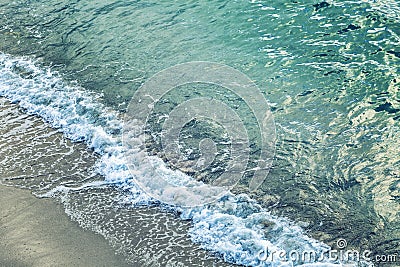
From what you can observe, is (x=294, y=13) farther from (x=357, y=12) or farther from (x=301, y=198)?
(x=301, y=198)

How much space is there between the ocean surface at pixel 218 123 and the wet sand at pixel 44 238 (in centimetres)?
21

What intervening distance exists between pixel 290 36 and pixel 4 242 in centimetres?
769

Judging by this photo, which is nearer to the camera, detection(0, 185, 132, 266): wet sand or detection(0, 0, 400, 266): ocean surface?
detection(0, 185, 132, 266): wet sand

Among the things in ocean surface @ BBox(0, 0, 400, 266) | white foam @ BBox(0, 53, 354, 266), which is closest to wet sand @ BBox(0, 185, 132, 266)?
ocean surface @ BBox(0, 0, 400, 266)

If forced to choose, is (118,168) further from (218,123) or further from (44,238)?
(218,123)

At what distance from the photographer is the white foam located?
7203 millimetres

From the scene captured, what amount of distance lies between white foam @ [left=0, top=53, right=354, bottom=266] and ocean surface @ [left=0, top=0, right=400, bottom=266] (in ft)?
0.08

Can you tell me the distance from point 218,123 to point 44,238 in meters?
3.81

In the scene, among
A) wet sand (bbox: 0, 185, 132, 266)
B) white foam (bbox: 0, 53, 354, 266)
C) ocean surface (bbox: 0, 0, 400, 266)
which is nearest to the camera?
wet sand (bbox: 0, 185, 132, 266)

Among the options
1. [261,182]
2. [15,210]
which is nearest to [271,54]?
[261,182]

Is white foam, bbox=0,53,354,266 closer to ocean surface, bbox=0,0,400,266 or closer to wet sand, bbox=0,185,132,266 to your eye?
ocean surface, bbox=0,0,400,266

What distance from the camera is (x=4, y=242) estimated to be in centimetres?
739

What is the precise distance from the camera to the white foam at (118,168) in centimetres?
720

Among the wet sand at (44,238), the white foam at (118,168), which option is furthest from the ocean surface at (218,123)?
the wet sand at (44,238)
